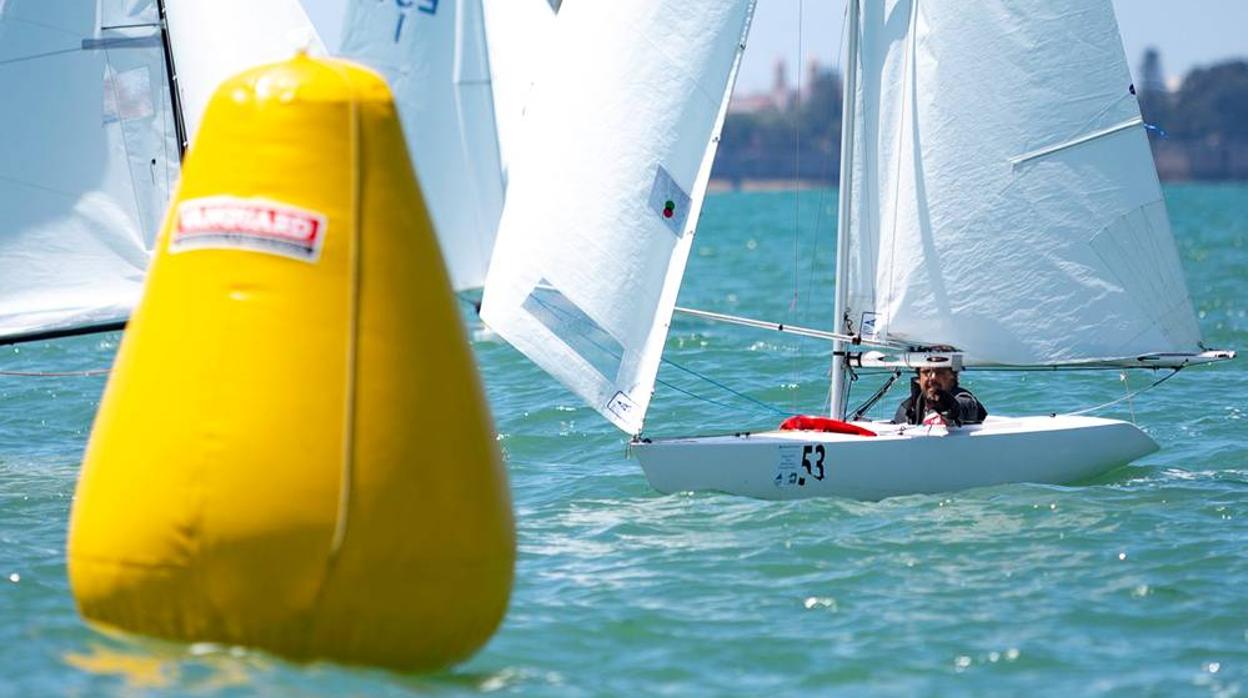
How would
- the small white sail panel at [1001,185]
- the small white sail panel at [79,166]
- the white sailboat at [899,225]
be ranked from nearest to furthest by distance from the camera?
the white sailboat at [899,225] → the small white sail panel at [1001,185] → the small white sail panel at [79,166]

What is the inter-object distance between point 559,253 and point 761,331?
11.3 metres

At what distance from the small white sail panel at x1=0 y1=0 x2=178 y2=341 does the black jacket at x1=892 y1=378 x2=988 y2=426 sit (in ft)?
17.3

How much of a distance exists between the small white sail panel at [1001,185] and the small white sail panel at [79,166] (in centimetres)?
492

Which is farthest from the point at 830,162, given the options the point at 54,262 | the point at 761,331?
the point at 54,262

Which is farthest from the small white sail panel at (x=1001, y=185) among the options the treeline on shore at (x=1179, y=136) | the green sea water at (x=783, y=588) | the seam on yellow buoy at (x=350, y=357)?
the treeline on shore at (x=1179, y=136)

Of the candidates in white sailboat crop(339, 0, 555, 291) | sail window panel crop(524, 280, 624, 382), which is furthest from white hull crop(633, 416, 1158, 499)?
white sailboat crop(339, 0, 555, 291)

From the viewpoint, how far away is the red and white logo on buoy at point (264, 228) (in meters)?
5.91

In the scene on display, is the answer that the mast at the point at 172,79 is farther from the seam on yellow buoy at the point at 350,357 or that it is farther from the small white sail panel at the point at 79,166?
the seam on yellow buoy at the point at 350,357

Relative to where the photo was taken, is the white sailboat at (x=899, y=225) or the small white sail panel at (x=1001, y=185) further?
the small white sail panel at (x=1001, y=185)

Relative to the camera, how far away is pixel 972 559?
8.95 m

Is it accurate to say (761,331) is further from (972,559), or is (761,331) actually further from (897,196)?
(972,559)

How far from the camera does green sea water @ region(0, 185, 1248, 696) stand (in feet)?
22.1

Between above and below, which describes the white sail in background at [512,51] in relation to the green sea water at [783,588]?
above

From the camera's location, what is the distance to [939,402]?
427 inches
